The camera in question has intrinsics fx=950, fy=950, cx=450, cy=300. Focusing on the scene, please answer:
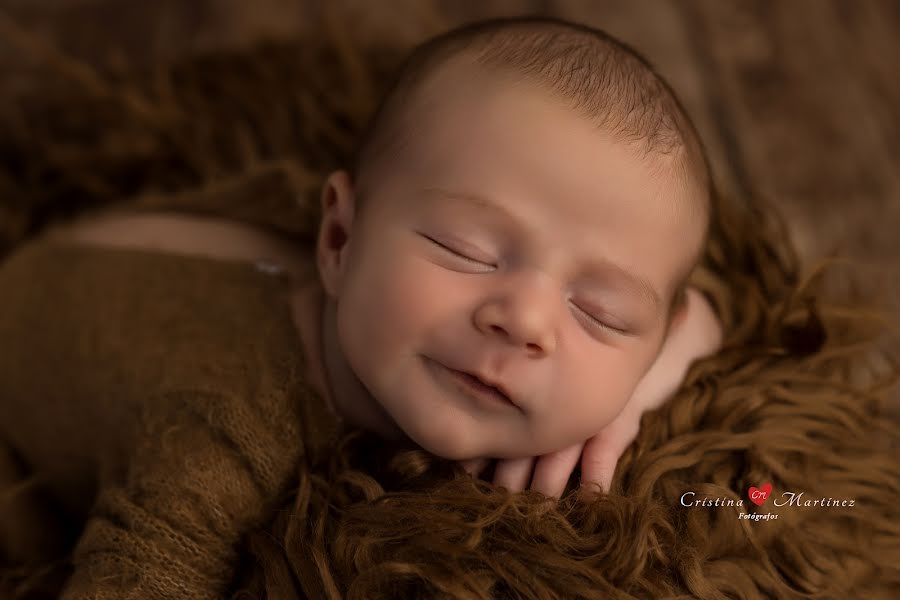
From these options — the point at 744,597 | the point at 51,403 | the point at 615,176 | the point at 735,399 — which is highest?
the point at 615,176

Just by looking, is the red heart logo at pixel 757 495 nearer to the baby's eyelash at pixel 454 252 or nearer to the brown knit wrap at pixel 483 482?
the brown knit wrap at pixel 483 482

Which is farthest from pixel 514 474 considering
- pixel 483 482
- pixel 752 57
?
pixel 752 57

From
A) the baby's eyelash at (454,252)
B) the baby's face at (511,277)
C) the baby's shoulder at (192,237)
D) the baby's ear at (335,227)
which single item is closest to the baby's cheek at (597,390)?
the baby's face at (511,277)

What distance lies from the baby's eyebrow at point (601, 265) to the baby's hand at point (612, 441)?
17 centimetres

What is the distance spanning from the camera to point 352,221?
→ 1059mm

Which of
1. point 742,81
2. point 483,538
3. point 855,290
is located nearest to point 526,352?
point 483,538

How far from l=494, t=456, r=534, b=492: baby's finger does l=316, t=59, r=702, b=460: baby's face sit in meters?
0.04

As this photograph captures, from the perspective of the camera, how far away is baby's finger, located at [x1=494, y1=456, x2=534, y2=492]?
1020 mm

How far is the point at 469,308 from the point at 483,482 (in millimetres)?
204

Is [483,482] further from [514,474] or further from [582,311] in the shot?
[582,311]

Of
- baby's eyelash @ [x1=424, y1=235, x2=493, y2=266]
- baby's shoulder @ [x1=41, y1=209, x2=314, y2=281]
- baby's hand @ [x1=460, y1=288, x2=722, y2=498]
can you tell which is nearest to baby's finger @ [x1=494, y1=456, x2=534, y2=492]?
baby's hand @ [x1=460, y1=288, x2=722, y2=498]

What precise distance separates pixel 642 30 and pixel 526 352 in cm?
119

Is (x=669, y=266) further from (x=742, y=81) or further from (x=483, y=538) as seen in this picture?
(x=742, y=81)

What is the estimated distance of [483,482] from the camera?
100cm
